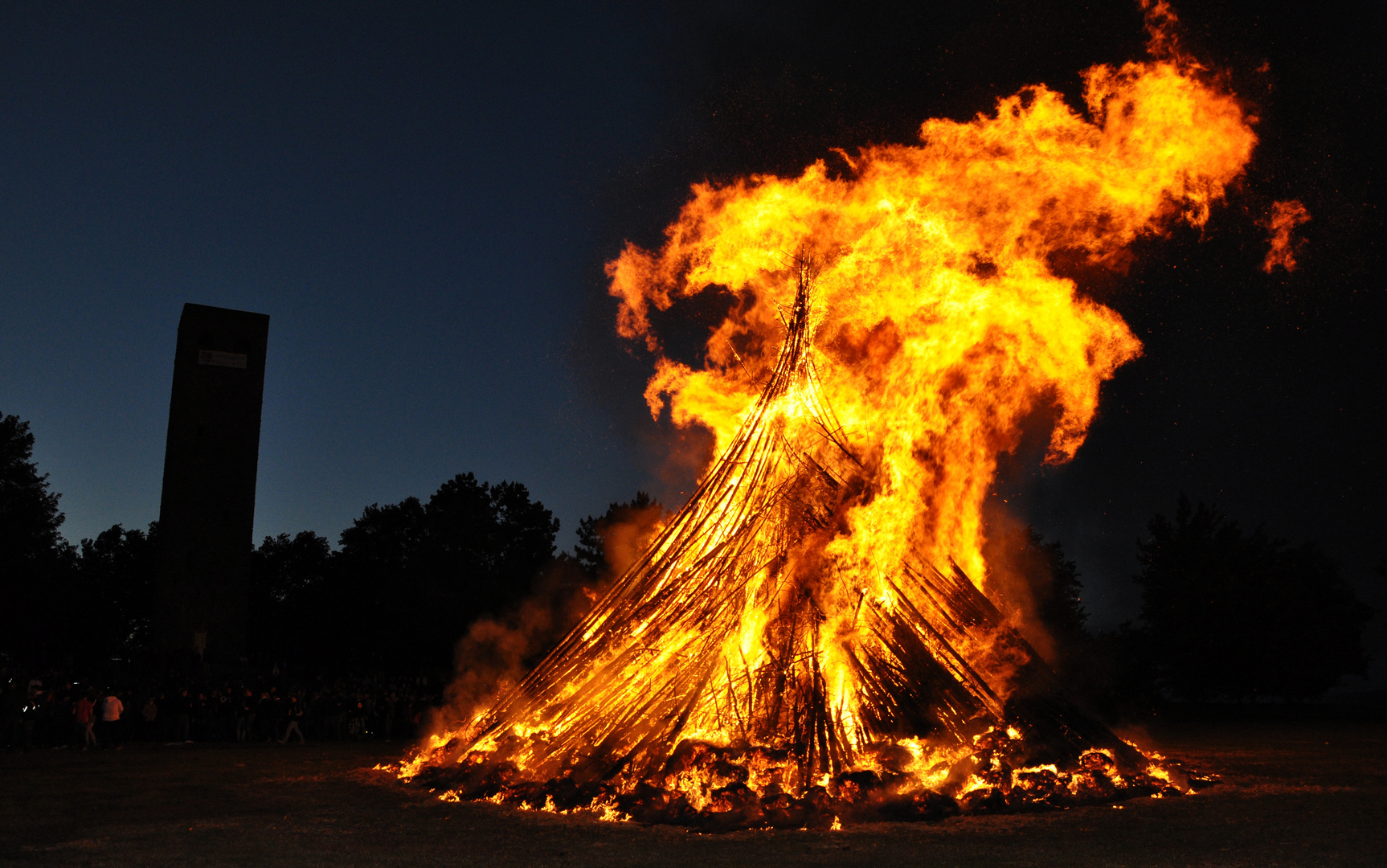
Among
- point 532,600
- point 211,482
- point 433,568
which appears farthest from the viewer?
point 433,568

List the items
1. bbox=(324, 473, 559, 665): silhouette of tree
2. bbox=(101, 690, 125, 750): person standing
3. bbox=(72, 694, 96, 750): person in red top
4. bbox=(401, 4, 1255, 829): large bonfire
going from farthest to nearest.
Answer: bbox=(324, 473, 559, 665): silhouette of tree < bbox=(101, 690, 125, 750): person standing < bbox=(72, 694, 96, 750): person in red top < bbox=(401, 4, 1255, 829): large bonfire

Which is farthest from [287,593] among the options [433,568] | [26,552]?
[26,552]

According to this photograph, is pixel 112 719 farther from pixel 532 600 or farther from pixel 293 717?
pixel 532 600

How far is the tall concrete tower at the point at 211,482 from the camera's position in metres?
38.0

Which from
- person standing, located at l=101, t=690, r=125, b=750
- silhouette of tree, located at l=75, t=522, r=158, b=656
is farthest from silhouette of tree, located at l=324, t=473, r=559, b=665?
person standing, located at l=101, t=690, r=125, b=750

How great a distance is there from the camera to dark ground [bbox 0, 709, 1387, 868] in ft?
27.6

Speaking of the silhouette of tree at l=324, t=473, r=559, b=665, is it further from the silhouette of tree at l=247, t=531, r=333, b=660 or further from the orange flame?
the orange flame

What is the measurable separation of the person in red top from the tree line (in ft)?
38.4

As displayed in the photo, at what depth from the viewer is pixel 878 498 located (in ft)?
42.6

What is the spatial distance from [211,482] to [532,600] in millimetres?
18445

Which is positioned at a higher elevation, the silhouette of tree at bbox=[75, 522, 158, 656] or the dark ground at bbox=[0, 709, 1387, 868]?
the silhouette of tree at bbox=[75, 522, 158, 656]

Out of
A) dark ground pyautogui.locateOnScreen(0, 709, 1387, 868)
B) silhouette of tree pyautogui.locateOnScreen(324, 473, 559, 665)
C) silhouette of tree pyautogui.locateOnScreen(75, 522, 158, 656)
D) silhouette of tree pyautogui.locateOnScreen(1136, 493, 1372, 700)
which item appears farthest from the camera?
silhouette of tree pyautogui.locateOnScreen(75, 522, 158, 656)

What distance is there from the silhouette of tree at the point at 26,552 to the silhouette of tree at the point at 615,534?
24967 millimetres

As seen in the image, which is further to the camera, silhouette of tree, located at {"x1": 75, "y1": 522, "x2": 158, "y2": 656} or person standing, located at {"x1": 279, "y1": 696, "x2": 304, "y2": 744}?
silhouette of tree, located at {"x1": 75, "y1": 522, "x2": 158, "y2": 656}
